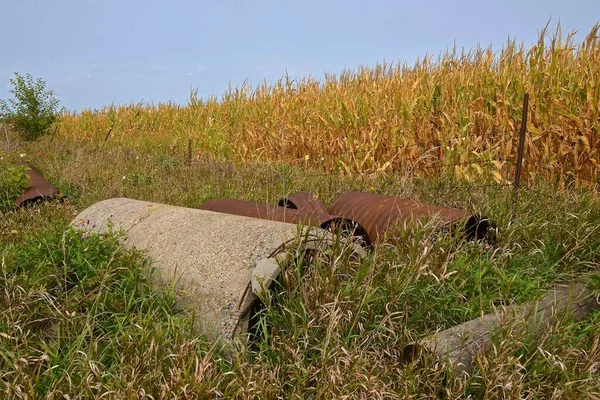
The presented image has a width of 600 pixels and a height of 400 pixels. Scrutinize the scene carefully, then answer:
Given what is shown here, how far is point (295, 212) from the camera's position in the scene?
16.4ft

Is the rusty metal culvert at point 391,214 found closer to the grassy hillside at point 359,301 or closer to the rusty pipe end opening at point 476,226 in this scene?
the rusty pipe end opening at point 476,226

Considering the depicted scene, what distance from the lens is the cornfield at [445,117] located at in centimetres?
725

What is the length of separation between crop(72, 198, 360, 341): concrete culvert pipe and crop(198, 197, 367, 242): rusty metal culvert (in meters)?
0.44

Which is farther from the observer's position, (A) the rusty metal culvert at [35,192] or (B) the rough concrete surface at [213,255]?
(A) the rusty metal culvert at [35,192]

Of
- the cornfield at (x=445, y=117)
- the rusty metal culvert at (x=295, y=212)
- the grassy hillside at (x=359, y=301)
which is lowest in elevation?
the grassy hillside at (x=359, y=301)

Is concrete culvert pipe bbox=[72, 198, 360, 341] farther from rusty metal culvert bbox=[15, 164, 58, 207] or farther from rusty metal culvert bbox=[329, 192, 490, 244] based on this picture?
rusty metal culvert bbox=[15, 164, 58, 207]

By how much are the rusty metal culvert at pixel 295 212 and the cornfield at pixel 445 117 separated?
165 centimetres

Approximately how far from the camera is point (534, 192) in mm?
5852

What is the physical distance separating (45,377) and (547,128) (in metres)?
6.56

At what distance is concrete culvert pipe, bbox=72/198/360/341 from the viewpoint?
11.7ft

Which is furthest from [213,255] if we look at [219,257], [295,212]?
[295,212]

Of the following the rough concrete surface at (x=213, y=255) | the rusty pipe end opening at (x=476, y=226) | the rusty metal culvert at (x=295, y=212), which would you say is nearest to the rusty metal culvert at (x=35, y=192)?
the rusty metal culvert at (x=295, y=212)

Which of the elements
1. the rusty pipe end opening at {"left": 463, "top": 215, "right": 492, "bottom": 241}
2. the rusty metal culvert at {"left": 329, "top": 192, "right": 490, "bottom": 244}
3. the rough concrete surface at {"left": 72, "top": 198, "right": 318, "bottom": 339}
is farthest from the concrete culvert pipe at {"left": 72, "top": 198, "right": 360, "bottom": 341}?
the rusty pipe end opening at {"left": 463, "top": 215, "right": 492, "bottom": 241}

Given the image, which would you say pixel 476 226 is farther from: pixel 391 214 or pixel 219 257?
pixel 219 257
